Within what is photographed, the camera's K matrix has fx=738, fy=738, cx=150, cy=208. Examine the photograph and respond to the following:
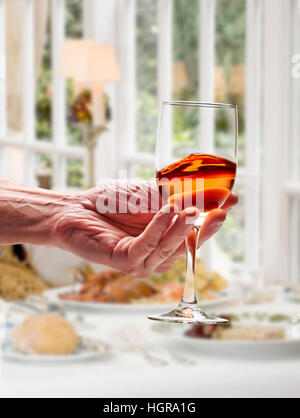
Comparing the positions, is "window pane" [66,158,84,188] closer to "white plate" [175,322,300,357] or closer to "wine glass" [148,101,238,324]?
"white plate" [175,322,300,357]

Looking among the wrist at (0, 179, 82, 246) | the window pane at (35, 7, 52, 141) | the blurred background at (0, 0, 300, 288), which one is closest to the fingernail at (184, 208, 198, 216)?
the wrist at (0, 179, 82, 246)

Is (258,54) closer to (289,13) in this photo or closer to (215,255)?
A: (289,13)

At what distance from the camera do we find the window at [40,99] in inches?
183

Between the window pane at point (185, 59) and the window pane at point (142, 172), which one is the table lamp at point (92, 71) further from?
the window pane at point (185, 59)

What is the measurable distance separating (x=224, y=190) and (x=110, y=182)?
213 mm

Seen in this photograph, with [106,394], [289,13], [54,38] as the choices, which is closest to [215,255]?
[289,13]

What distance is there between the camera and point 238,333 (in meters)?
1.46

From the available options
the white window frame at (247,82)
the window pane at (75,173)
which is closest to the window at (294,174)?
the white window frame at (247,82)

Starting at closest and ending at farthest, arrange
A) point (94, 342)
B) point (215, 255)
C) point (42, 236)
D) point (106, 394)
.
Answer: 1. point (42, 236)
2. point (106, 394)
3. point (94, 342)
4. point (215, 255)

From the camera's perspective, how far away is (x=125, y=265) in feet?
2.38

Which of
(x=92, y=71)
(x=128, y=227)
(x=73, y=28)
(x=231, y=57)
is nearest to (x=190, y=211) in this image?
(x=128, y=227)

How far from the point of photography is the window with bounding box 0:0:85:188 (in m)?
4.66

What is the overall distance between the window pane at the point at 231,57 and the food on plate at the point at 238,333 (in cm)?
136

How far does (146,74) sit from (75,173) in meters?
1.16
